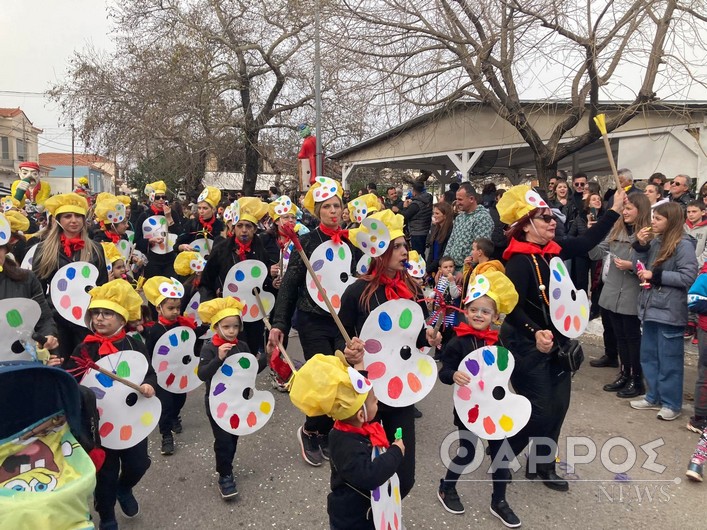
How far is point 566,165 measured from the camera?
17.5 metres

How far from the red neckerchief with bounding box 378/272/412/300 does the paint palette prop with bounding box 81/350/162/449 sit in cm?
159

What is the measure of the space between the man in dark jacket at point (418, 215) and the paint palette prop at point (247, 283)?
17.9 ft

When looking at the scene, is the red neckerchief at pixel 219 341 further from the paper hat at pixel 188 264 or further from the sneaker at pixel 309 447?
the paper hat at pixel 188 264

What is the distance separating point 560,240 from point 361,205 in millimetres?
2214

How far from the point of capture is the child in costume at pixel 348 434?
7.02ft

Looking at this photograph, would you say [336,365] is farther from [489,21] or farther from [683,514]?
[489,21]

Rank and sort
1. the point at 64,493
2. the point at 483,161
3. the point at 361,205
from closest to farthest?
the point at 64,493
the point at 361,205
the point at 483,161

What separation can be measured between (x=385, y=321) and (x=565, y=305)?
50.7 inches

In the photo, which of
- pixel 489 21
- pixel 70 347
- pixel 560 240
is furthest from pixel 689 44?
pixel 70 347

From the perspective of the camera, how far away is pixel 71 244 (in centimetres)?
445

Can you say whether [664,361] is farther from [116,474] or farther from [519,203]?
[116,474]

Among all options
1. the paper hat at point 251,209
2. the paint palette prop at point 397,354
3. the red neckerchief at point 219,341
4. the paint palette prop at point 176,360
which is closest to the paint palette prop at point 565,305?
the paint palette prop at point 397,354

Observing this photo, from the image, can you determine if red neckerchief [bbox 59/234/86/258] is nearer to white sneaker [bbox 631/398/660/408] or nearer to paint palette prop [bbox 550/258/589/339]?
paint palette prop [bbox 550/258/589/339]

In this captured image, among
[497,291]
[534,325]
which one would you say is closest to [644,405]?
[534,325]
